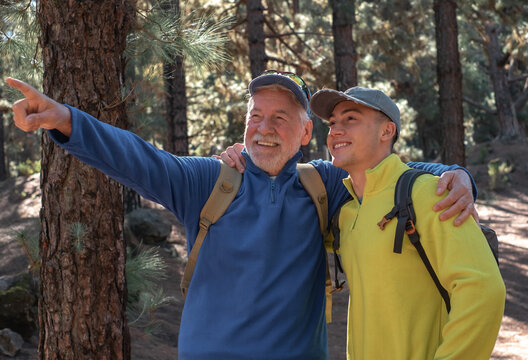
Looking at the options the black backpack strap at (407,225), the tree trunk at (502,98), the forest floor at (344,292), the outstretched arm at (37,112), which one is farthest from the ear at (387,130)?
the tree trunk at (502,98)

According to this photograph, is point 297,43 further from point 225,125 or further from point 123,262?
point 123,262

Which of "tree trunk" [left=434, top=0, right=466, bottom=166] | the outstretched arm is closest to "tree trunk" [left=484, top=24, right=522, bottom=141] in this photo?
"tree trunk" [left=434, top=0, right=466, bottom=166]

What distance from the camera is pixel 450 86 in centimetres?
988

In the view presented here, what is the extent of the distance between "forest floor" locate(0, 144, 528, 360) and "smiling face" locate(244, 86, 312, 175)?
8.62 feet

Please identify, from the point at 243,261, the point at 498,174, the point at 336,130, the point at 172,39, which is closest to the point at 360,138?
the point at 336,130

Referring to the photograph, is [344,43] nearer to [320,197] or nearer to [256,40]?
[256,40]

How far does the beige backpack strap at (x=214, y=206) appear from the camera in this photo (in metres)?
2.52

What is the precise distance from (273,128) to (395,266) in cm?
93

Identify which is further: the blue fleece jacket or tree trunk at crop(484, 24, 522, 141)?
tree trunk at crop(484, 24, 522, 141)

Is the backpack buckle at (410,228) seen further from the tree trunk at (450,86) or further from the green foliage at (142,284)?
the tree trunk at (450,86)

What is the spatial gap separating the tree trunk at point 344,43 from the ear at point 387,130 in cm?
775

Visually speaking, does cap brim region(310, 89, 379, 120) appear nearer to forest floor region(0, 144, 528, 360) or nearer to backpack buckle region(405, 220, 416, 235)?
backpack buckle region(405, 220, 416, 235)

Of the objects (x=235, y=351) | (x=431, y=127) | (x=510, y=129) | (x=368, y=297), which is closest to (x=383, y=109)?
(x=368, y=297)

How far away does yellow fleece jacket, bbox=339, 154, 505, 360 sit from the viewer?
2.01 m
